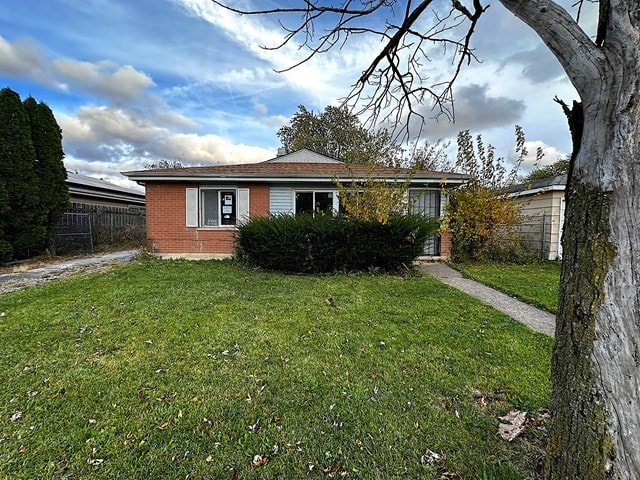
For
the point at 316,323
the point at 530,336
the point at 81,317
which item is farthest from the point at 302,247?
the point at 530,336

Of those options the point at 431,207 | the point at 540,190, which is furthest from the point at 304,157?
the point at 540,190

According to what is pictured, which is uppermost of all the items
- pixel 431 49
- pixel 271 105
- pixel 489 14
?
pixel 271 105

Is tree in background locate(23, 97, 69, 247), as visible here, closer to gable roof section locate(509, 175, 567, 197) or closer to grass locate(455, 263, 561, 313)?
grass locate(455, 263, 561, 313)

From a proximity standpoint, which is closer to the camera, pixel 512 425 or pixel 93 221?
pixel 512 425

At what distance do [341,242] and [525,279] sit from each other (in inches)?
188

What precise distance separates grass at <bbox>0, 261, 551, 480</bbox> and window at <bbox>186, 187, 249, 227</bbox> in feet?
18.1

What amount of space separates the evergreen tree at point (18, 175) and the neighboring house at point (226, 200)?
301 cm

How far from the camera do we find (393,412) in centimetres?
259

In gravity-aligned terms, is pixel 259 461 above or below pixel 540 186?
below

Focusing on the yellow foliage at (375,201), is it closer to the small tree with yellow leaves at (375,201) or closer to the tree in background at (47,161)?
the small tree with yellow leaves at (375,201)

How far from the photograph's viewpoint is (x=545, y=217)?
11672 millimetres

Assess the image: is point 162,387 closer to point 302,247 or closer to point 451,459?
point 451,459

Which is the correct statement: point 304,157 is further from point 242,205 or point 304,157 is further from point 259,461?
point 259,461

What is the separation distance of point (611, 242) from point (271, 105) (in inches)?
465
